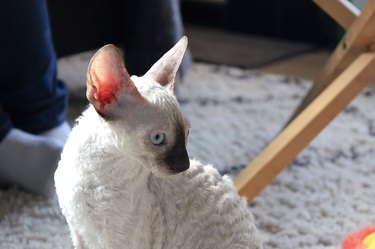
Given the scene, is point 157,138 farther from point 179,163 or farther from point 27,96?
point 27,96

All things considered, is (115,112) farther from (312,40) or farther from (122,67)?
(312,40)

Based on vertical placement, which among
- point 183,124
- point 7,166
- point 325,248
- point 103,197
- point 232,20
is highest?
point 183,124

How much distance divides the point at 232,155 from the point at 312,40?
88 cm

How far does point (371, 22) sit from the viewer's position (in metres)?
0.85

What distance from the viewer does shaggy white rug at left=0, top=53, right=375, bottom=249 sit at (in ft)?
2.87

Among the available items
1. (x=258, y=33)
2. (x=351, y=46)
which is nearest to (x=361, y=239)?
(x=351, y=46)

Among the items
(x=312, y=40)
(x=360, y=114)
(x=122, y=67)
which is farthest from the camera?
(x=312, y=40)

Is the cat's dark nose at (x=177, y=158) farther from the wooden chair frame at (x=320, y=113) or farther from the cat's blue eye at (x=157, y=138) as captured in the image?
the wooden chair frame at (x=320, y=113)

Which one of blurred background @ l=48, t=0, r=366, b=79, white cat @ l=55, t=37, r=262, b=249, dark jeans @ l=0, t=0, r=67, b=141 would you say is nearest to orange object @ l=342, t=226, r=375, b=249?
white cat @ l=55, t=37, r=262, b=249

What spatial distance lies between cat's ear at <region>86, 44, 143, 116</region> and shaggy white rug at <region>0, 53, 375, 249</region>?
376 millimetres

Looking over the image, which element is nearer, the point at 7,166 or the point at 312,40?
the point at 7,166

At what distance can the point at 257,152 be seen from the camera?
3.66ft

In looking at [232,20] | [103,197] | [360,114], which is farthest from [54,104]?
[232,20]

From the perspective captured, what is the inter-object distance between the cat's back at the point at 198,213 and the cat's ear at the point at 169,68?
0.09 meters
